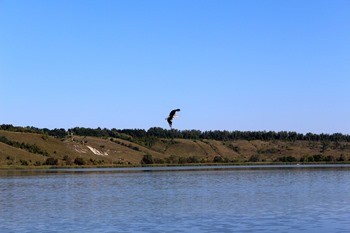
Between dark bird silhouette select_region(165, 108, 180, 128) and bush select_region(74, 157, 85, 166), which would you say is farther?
bush select_region(74, 157, 85, 166)

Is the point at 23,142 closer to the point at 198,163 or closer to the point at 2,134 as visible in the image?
the point at 2,134

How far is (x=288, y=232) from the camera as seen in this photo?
33.8m

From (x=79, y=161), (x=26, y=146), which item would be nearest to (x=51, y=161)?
(x=79, y=161)

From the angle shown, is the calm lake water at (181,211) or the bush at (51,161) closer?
the calm lake water at (181,211)

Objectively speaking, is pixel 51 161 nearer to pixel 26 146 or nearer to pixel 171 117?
pixel 26 146

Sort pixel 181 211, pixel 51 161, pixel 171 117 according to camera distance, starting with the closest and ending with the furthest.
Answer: pixel 171 117 < pixel 181 211 < pixel 51 161

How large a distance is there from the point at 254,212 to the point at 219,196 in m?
14.8

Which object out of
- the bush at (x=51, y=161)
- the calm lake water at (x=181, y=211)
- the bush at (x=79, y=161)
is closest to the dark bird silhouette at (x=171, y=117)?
the calm lake water at (x=181, y=211)

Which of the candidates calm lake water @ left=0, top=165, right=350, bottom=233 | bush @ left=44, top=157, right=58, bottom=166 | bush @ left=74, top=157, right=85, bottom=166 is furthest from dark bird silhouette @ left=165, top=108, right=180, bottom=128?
bush @ left=74, top=157, right=85, bottom=166

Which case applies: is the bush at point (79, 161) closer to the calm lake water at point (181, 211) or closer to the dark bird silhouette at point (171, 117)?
the calm lake water at point (181, 211)

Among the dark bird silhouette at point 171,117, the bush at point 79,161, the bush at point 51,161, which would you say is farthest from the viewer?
the bush at point 79,161

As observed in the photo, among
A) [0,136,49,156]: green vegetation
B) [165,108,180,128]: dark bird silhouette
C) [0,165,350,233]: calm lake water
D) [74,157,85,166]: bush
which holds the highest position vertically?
[0,136,49,156]: green vegetation

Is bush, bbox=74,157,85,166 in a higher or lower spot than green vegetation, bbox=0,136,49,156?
lower

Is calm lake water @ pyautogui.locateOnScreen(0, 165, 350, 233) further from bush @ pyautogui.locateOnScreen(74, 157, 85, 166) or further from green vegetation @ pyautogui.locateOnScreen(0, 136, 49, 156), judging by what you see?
green vegetation @ pyautogui.locateOnScreen(0, 136, 49, 156)
